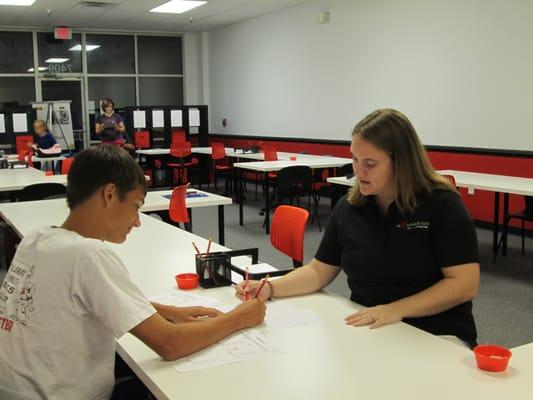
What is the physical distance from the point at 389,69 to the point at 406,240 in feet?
21.9

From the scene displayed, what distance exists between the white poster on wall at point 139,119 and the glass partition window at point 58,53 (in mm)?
1594

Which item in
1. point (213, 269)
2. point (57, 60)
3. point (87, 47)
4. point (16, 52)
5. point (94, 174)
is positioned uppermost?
point (87, 47)

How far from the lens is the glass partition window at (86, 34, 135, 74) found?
1215 centimetres

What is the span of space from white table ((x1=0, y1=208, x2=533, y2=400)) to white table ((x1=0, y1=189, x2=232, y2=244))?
6.98 feet

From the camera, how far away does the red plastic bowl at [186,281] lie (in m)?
2.20

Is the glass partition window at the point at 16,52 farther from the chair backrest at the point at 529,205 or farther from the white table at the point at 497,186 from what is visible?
the chair backrest at the point at 529,205

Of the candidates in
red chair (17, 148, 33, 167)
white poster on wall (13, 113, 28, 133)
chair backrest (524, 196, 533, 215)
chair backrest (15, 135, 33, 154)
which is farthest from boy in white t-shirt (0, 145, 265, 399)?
white poster on wall (13, 113, 28, 133)

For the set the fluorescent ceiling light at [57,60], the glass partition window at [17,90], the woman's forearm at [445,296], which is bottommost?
the woman's forearm at [445,296]

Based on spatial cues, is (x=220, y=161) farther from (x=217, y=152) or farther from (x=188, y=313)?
(x=188, y=313)

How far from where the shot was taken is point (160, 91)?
12.9 m

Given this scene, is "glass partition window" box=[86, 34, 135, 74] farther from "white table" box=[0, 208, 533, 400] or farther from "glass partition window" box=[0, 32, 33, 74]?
"white table" box=[0, 208, 533, 400]

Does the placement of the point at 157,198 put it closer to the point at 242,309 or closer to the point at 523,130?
the point at 242,309

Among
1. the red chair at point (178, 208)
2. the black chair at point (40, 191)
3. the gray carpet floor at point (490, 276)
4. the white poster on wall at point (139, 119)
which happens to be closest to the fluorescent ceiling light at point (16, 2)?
the white poster on wall at point (139, 119)

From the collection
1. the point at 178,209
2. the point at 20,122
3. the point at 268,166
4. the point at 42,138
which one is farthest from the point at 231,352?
the point at 20,122
